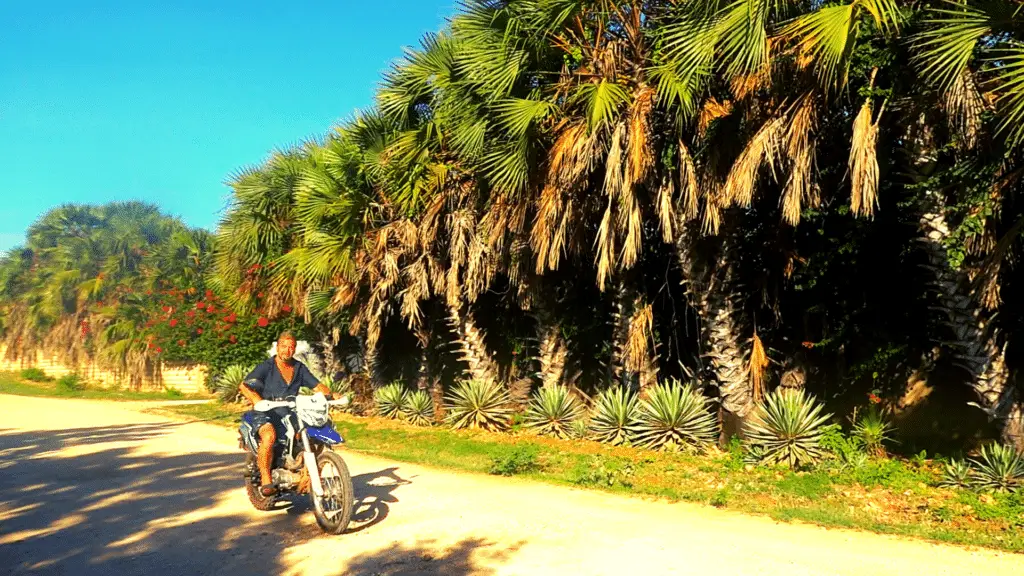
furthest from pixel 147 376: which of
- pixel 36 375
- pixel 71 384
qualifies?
pixel 36 375

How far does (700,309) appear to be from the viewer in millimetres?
11742

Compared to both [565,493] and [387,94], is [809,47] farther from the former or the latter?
[387,94]

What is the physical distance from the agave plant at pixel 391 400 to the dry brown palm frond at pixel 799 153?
10446mm

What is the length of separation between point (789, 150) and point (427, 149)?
7.57 m

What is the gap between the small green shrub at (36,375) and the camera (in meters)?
41.6

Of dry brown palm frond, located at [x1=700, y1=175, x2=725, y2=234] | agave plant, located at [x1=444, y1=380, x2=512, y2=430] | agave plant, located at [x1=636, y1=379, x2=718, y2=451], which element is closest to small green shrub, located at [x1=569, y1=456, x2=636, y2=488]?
agave plant, located at [x1=636, y1=379, x2=718, y2=451]

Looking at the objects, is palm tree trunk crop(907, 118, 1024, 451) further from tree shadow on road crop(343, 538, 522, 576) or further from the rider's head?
the rider's head

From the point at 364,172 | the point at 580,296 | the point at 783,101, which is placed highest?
the point at 364,172

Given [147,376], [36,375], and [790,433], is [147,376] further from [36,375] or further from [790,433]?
[790,433]

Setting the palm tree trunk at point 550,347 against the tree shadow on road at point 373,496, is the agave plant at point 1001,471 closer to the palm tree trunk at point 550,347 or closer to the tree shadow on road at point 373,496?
the tree shadow on road at point 373,496

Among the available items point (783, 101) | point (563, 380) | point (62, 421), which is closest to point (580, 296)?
point (563, 380)

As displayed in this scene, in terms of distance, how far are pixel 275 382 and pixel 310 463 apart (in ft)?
3.38

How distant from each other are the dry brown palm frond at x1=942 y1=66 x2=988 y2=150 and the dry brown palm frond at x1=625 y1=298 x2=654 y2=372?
5341 millimetres

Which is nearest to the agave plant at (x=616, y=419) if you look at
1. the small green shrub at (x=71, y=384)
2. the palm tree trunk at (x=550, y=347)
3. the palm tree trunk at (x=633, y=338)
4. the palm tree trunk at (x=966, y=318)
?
the palm tree trunk at (x=633, y=338)
